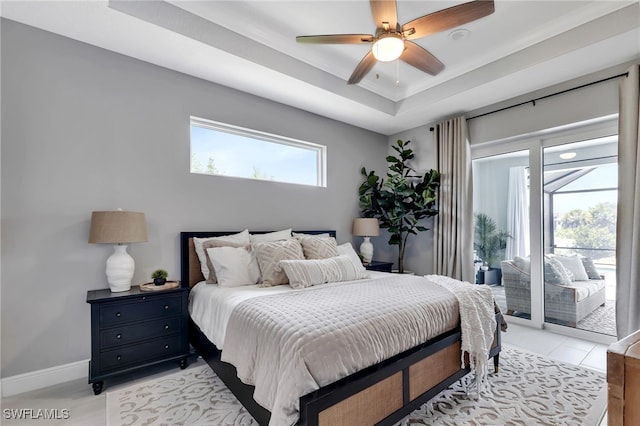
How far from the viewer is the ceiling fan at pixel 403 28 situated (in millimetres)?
1879

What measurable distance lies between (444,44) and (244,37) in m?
2.02

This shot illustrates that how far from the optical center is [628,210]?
9.24ft

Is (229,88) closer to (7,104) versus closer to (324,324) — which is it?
(7,104)

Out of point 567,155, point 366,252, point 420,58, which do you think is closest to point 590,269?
point 567,155

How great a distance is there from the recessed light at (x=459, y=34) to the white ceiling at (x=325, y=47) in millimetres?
43

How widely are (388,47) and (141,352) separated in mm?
3010

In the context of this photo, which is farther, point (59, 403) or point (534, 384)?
point (534, 384)

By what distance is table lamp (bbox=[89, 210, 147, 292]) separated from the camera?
91.2 inches

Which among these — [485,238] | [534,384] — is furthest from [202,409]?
[485,238]

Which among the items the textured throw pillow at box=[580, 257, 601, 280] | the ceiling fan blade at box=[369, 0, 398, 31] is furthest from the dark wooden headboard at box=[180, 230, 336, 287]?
the textured throw pillow at box=[580, 257, 601, 280]

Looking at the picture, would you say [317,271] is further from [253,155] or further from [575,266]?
[575,266]

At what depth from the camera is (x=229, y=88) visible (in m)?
3.40

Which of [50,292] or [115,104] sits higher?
[115,104]

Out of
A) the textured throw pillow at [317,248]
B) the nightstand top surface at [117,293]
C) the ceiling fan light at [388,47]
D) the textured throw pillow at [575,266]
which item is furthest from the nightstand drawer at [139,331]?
the textured throw pillow at [575,266]
